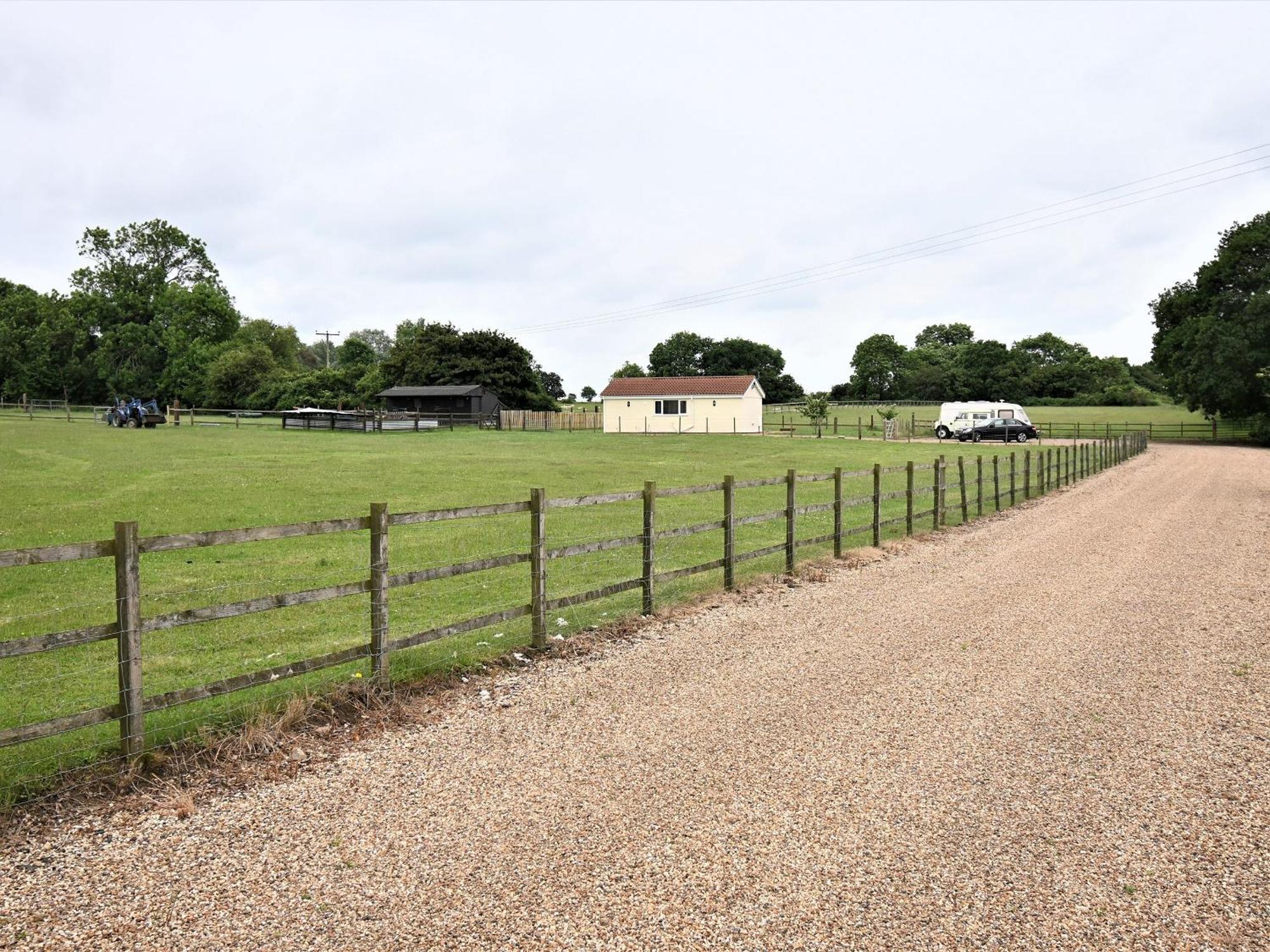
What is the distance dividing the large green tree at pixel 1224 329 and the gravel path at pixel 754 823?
5089cm

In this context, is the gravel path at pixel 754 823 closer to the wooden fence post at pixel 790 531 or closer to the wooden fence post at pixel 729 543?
the wooden fence post at pixel 729 543

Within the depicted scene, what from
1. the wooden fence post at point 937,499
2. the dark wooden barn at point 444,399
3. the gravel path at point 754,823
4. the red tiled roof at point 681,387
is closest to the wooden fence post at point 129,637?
the gravel path at point 754,823

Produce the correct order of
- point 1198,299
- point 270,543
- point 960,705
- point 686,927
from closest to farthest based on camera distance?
point 686,927, point 960,705, point 270,543, point 1198,299

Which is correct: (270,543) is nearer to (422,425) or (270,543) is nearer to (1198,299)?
(422,425)

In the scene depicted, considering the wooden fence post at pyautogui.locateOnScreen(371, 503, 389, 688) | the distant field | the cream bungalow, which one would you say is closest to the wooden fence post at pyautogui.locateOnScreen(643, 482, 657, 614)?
the distant field

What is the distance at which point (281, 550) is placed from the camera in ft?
42.5

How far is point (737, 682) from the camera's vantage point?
694cm

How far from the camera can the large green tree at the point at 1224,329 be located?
5431 cm

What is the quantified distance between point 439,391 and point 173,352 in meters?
35.1

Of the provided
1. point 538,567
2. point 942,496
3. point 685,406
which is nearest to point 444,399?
point 685,406

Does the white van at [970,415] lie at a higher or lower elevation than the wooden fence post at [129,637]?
higher

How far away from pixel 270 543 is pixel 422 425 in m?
47.6

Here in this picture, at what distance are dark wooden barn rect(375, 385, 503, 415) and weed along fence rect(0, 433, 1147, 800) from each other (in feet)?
→ 182

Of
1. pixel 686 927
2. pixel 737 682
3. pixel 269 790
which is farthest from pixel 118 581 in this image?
pixel 737 682
